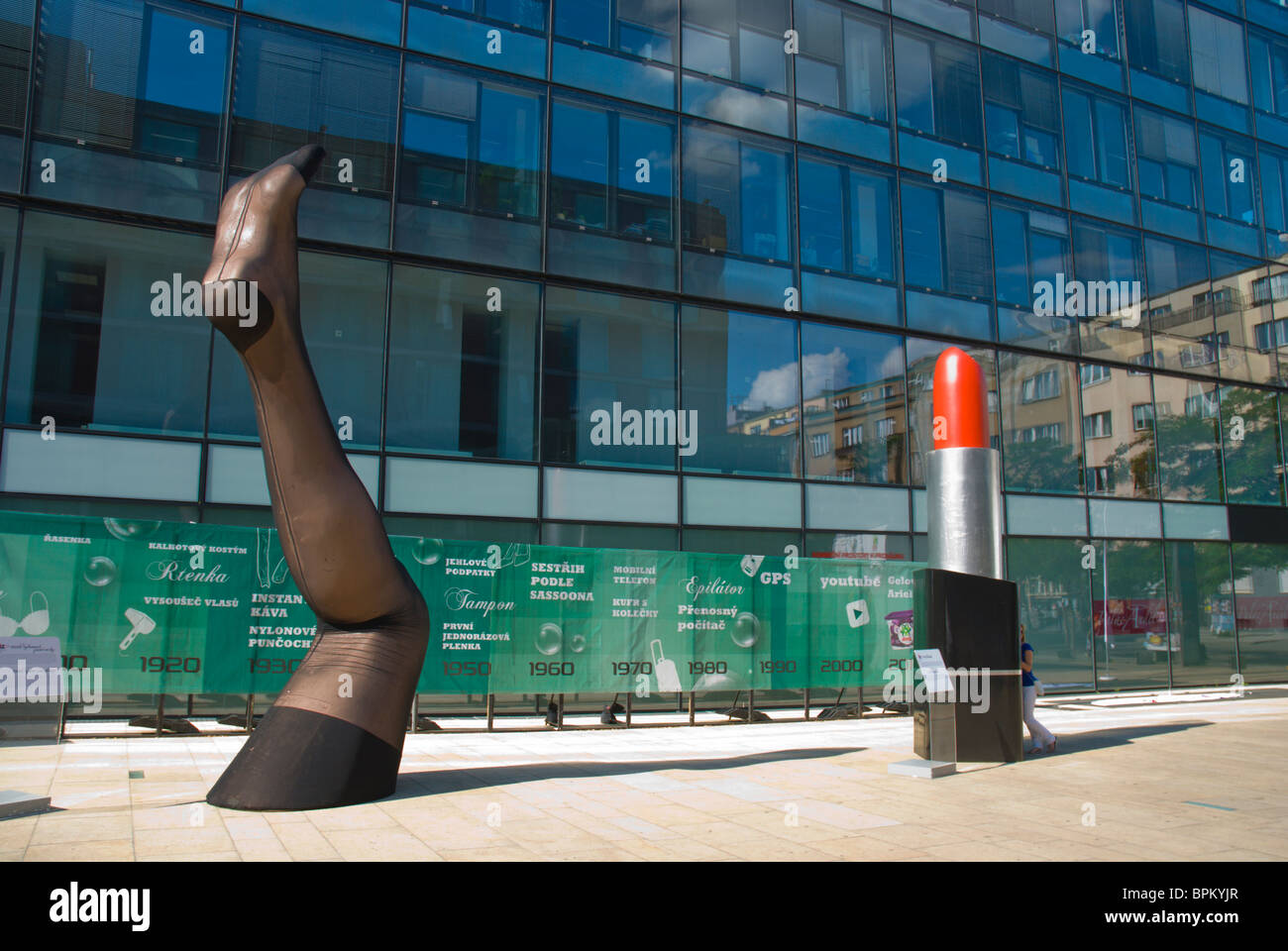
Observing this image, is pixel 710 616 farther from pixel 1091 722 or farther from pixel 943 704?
pixel 1091 722

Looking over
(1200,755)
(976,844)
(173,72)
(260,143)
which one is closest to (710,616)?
(1200,755)

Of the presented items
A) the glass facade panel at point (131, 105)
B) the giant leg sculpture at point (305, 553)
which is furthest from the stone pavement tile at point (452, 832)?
the glass facade panel at point (131, 105)

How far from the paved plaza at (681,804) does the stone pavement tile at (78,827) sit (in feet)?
0.08

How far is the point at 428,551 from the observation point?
13.8m

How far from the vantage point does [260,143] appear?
626 inches

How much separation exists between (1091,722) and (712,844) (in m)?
12.4

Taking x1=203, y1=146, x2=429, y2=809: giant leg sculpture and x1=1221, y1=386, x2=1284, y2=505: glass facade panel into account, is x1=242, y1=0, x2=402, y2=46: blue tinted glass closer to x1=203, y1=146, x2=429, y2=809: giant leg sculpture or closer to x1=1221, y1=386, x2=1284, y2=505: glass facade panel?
x1=203, y1=146, x2=429, y2=809: giant leg sculpture

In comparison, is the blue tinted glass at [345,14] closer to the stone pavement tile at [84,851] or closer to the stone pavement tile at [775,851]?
the stone pavement tile at [84,851]

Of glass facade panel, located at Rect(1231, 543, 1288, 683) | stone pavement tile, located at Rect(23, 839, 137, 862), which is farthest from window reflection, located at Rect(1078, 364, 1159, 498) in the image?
stone pavement tile, located at Rect(23, 839, 137, 862)

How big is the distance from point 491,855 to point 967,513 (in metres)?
8.18

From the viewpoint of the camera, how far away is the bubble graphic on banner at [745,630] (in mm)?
15641

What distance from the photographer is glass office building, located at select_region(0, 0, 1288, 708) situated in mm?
14844

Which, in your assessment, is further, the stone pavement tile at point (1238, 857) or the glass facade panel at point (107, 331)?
the glass facade panel at point (107, 331)

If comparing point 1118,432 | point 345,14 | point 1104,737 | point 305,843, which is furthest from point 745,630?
point 1118,432
